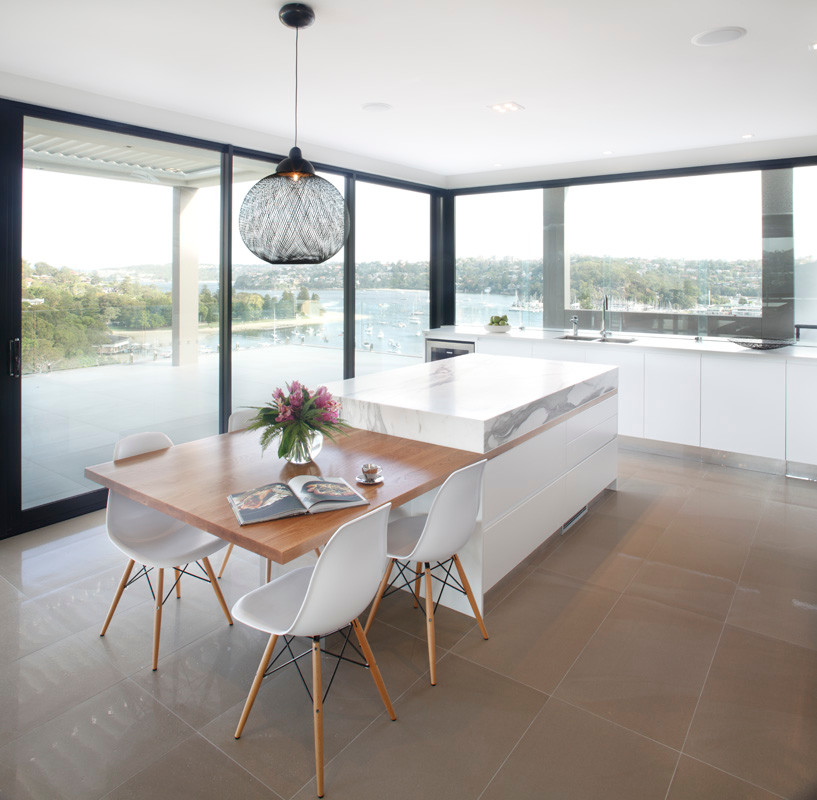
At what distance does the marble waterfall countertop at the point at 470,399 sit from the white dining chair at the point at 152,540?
100cm

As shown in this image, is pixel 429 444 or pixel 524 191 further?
pixel 524 191

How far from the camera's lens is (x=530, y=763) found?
6.61ft

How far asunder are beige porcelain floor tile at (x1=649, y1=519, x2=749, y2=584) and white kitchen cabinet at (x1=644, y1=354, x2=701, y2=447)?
61.6 inches

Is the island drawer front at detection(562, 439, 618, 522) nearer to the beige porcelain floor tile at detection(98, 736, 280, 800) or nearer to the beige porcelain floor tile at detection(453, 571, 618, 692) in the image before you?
the beige porcelain floor tile at detection(453, 571, 618, 692)

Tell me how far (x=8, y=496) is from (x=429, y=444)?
8.43ft

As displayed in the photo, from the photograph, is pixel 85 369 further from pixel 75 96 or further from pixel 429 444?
pixel 429 444

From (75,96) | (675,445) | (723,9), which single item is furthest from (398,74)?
(675,445)

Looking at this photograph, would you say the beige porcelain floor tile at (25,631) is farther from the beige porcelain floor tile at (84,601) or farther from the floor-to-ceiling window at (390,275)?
the floor-to-ceiling window at (390,275)

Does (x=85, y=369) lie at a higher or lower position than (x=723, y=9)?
lower

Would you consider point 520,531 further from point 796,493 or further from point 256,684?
point 796,493

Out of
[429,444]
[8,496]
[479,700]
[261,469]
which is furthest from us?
[8,496]

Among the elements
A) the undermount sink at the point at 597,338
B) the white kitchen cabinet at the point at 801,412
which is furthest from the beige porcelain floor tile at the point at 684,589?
the undermount sink at the point at 597,338

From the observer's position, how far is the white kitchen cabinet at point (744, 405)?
16.0 feet

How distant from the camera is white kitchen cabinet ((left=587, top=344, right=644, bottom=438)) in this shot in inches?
217
